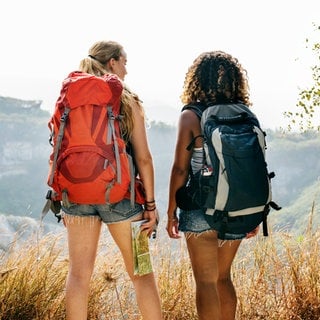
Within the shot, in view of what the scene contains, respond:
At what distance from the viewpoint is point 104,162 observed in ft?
7.21

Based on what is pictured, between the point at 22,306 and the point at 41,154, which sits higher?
the point at 22,306

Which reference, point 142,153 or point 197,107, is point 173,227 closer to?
point 142,153

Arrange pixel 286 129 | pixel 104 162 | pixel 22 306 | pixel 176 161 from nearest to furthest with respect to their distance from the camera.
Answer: pixel 104 162, pixel 176 161, pixel 22 306, pixel 286 129

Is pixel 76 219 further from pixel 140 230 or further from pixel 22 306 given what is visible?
pixel 22 306

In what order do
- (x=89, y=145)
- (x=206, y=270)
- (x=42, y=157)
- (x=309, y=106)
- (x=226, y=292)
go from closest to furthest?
(x=89, y=145) < (x=206, y=270) < (x=226, y=292) < (x=309, y=106) < (x=42, y=157)

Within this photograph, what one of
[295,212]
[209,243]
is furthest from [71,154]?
[295,212]

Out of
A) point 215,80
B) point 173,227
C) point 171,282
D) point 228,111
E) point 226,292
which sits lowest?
point 171,282

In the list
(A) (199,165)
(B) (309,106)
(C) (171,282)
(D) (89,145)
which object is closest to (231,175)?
(A) (199,165)

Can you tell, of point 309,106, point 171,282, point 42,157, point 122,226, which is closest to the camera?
point 122,226

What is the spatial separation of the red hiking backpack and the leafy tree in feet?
5.83

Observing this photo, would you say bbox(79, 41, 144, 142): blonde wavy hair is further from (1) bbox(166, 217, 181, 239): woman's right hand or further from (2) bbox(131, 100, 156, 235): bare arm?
(1) bbox(166, 217, 181, 239): woman's right hand

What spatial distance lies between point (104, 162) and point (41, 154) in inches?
3877

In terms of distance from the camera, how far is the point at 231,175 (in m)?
2.31

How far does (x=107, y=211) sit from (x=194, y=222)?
0.35 meters
